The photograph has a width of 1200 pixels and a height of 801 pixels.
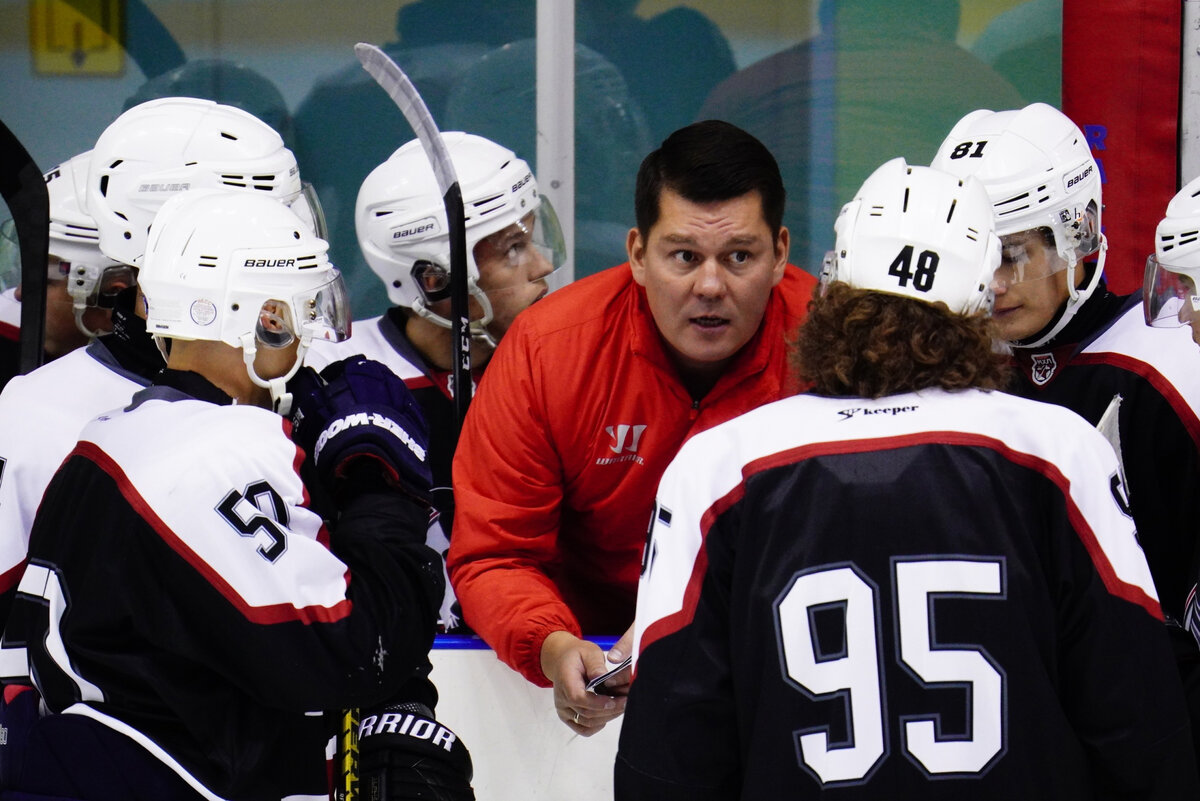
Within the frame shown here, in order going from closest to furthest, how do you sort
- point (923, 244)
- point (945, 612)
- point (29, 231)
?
point (945, 612), point (923, 244), point (29, 231)

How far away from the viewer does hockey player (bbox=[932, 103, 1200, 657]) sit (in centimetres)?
229

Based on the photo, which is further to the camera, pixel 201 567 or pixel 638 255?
pixel 638 255

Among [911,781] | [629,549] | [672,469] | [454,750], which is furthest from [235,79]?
[911,781]

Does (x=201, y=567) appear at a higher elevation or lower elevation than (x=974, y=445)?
lower

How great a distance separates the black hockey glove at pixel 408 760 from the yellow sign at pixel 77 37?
333cm

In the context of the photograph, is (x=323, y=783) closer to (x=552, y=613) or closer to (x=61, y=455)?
(x=552, y=613)

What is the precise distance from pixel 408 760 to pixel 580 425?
0.66 m

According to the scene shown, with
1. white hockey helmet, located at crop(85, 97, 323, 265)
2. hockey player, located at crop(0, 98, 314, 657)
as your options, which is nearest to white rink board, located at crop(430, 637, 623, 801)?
hockey player, located at crop(0, 98, 314, 657)

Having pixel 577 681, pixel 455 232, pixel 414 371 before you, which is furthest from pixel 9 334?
pixel 577 681

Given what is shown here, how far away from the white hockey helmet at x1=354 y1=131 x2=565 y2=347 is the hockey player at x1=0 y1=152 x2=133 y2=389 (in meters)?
0.65

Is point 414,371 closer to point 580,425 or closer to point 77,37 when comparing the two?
point 580,425

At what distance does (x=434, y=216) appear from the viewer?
318 cm

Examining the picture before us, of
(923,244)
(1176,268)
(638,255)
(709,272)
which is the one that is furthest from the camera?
(638,255)

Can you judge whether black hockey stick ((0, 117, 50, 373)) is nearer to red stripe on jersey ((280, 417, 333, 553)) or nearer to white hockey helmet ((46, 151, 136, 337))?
white hockey helmet ((46, 151, 136, 337))
